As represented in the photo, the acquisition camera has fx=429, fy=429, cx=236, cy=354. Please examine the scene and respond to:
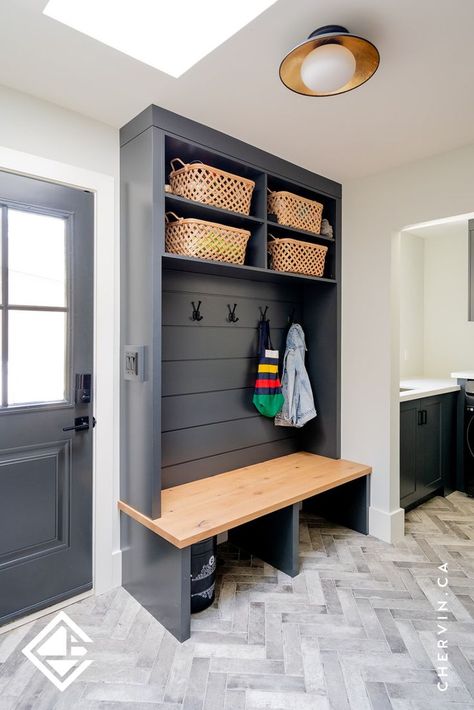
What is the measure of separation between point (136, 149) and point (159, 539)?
6.25 feet

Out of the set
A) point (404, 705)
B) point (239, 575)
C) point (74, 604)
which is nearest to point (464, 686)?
point (404, 705)

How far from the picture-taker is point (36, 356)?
204cm

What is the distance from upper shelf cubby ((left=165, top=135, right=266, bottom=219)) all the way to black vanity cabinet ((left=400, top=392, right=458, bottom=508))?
5.71 ft

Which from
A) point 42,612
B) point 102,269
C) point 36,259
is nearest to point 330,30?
point 102,269

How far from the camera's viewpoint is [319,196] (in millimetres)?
2992

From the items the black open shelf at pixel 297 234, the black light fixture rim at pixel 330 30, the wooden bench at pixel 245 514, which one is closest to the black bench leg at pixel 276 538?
the wooden bench at pixel 245 514

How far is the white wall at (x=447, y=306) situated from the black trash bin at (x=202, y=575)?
3458 mm

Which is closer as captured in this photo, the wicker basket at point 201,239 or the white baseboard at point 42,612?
the white baseboard at point 42,612

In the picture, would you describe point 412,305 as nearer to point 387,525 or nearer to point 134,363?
point 387,525

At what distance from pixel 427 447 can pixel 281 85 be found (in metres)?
2.77

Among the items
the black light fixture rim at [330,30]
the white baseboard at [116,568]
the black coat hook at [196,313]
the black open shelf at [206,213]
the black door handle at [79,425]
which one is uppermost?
the black light fixture rim at [330,30]

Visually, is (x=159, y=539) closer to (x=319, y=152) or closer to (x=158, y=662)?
(x=158, y=662)

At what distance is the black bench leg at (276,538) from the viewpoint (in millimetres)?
2408

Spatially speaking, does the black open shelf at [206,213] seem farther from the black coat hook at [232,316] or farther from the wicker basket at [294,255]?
the black coat hook at [232,316]
